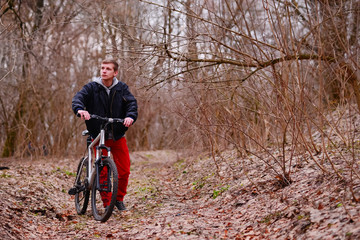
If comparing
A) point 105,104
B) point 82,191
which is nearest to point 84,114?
point 105,104

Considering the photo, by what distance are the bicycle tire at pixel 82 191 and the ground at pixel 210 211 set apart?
0.43 ft

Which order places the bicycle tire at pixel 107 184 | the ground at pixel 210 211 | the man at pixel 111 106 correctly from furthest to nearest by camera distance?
the man at pixel 111 106
the bicycle tire at pixel 107 184
the ground at pixel 210 211

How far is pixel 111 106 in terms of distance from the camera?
5.31m

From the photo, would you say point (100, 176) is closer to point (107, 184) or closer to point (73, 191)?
point (107, 184)

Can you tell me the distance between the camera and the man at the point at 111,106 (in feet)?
17.1

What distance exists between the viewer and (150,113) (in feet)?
65.3

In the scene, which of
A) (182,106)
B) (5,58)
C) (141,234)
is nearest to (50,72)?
(5,58)

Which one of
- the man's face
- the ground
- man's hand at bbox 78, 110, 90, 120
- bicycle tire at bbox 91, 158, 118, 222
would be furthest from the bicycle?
the man's face

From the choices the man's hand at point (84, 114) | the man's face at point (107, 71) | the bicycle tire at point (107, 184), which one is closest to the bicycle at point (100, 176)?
the bicycle tire at point (107, 184)

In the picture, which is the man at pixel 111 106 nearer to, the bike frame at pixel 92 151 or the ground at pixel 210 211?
the bike frame at pixel 92 151

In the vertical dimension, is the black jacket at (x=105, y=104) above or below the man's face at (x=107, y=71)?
below

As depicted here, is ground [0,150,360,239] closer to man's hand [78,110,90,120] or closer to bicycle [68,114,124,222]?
bicycle [68,114,124,222]

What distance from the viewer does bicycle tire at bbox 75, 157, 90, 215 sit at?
5.41m

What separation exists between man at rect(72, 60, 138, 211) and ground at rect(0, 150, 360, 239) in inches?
28.2
